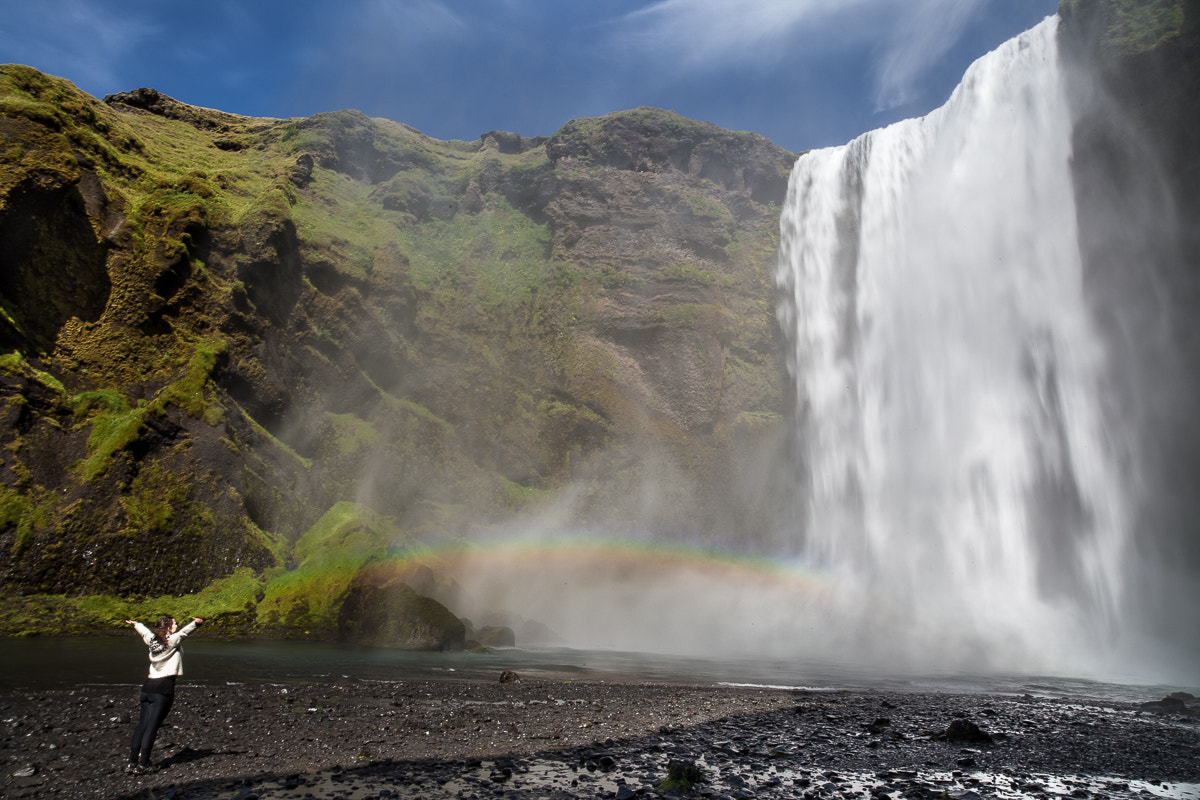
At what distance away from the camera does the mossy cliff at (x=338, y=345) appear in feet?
75.2

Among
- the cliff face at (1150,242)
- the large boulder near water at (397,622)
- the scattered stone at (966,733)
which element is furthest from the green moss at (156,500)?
A: the cliff face at (1150,242)

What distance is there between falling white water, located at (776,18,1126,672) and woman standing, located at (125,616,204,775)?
917 inches

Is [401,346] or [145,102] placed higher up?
[145,102]

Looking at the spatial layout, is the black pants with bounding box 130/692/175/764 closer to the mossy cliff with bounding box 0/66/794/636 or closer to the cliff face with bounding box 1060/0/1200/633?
the mossy cliff with bounding box 0/66/794/636

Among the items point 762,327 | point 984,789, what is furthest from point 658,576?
point 984,789

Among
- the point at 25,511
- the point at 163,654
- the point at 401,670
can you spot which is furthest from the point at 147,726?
the point at 25,511

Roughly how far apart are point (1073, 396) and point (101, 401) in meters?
38.5

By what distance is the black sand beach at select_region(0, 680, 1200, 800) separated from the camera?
6676 millimetres

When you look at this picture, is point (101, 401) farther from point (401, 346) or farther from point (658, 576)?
point (658, 576)

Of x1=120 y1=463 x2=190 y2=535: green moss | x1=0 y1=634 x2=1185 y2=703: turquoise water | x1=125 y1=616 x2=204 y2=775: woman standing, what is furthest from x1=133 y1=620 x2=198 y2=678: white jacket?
x1=120 y1=463 x2=190 y2=535: green moss

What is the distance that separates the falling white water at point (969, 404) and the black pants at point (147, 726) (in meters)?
23.4

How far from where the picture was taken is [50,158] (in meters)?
25.5

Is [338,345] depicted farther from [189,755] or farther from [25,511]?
[189,755]

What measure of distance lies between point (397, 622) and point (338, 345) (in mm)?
19762
